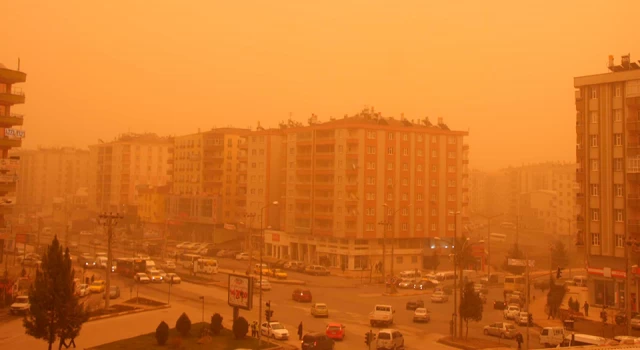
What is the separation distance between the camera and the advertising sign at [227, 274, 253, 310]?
29.1m

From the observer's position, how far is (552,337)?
28.2 metres

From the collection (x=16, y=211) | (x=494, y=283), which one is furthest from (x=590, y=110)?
(x=16, y=211)

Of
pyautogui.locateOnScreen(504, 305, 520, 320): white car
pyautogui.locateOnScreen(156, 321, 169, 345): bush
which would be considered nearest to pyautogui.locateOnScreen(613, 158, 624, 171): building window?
pyautogui.locateOnScreen(504, 305, 520, 320): white car

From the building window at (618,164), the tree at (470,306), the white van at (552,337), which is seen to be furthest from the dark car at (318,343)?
the building window at (618,164)

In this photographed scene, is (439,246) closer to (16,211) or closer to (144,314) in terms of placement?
(144,314)

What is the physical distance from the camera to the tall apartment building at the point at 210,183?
8525 cm

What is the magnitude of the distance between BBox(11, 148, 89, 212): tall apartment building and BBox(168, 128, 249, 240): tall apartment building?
59987 mm

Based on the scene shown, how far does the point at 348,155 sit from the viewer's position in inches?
2472

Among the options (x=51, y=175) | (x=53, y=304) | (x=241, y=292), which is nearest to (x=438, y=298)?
(x=241, y=292)

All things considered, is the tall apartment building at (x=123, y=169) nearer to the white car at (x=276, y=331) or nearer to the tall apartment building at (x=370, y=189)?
the tall apartment building at (x=370, y=189)

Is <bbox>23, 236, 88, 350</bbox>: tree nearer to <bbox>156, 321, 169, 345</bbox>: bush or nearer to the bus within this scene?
<bbox>156, 321, 169, 345</bbox>: bush

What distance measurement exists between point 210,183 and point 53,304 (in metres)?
63.9

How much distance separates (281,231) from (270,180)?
658 cm

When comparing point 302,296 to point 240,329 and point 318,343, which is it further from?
point 318,343
